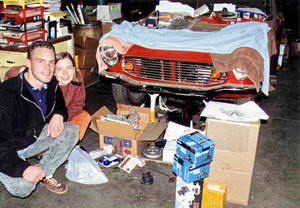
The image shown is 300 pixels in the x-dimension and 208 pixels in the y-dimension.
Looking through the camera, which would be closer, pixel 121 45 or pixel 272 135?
pixel 121 45

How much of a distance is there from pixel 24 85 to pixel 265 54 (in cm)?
211

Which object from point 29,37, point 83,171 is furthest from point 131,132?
point 29,37

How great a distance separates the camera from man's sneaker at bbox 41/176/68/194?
276cm

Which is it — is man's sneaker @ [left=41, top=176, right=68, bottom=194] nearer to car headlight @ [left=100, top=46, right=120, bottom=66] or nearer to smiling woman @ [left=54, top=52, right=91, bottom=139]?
smiling woman @ [left=54, top=52, right=91, bottom=139]

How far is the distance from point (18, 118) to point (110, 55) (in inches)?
52.0

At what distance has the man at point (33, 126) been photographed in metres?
2.32

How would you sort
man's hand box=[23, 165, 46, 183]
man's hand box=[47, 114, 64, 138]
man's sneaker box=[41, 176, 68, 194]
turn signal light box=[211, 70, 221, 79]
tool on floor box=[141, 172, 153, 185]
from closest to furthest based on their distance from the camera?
man's hand box=[23, 165, 46, 183] → man's hand box=[47, 114, 64, 138] → man's sneaker box=[41, 176, 68, 194] → tool on floor box=[141, 172, 153, 185] → turn signal light box=[211, 70, 221, 79]

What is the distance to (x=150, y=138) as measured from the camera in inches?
125

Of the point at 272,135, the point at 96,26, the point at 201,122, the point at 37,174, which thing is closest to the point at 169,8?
the point at 96,26

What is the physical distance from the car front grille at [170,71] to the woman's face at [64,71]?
740 millimetres

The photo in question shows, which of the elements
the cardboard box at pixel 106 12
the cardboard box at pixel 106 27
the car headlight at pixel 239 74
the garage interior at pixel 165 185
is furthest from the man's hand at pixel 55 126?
the cardboard box at pixel 106 12

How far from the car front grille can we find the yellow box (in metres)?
1.07

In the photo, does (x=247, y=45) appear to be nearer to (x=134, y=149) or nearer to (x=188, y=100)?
(x=188, y=100)

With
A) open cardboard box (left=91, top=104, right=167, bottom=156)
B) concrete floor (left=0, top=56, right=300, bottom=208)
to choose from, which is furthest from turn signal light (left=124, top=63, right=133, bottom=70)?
concrete floor (left=0, top=56, right=300, bottom=208)
